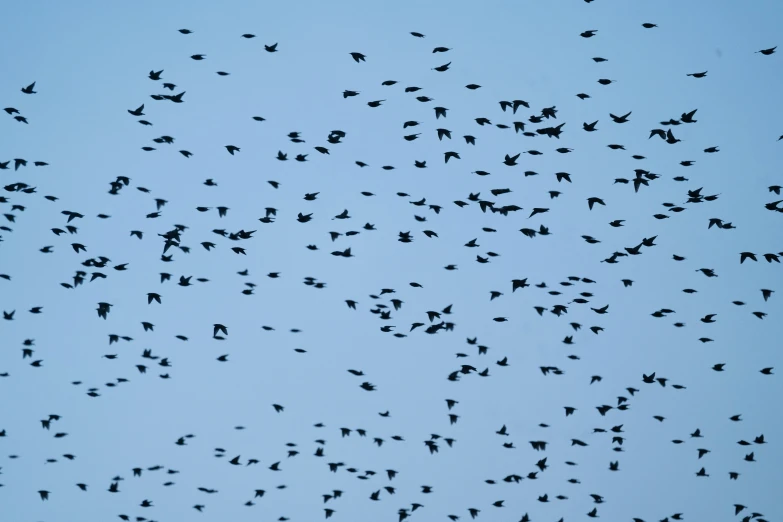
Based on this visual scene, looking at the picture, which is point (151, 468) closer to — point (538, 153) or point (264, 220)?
point (264, 220)

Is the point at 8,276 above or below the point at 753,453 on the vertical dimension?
above

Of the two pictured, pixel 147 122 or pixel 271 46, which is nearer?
pixel 271 46

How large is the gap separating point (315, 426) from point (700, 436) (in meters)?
14.7

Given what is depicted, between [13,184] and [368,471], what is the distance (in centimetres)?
1747

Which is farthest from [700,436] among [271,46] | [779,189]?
[271,46]

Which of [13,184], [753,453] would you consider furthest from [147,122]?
[753,453]

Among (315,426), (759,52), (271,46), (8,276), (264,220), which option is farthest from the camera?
(315,426)

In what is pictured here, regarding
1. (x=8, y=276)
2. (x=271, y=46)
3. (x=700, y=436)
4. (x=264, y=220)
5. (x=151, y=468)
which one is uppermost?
(x=271, y=46)

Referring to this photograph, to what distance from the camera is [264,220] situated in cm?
3775

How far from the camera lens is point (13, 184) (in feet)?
129

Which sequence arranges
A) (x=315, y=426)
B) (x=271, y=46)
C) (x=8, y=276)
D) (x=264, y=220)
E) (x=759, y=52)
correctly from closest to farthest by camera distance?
(x=759, y=52) < (x=271, y=46) < (x=264, y=220) < (x=8, y=276) < (x=315, y=426)

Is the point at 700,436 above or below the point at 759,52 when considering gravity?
below

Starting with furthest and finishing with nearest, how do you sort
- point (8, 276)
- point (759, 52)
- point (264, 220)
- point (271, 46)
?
1. point (8, 276)
2. point (264, 220)
3. point (271, 46)
4. point (759, 52)

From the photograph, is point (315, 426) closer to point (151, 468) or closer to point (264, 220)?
point (151, 468)
